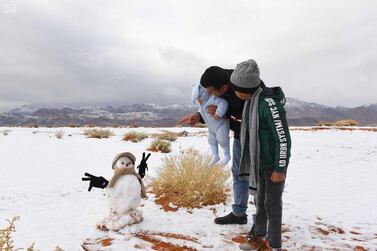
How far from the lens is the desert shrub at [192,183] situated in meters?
5.12

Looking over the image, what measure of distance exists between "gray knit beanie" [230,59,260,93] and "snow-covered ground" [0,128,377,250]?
1.65m

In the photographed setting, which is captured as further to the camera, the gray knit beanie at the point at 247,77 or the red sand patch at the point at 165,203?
the red sand patch at the point at 165,203

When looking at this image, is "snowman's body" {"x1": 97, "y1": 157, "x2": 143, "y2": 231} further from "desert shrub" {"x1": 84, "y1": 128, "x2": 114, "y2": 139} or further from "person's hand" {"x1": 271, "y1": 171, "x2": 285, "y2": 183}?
"desert shrub" {"x1": 84, "y1": 128, "x2": 114, "y2": 139}

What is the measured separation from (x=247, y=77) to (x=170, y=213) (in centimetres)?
225

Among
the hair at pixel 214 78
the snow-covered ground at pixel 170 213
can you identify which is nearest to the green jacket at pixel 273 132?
the hair at pixel 214 78

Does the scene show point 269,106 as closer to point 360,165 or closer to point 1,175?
point 1,175

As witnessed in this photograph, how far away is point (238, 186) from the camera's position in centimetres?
420

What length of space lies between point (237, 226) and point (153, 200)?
5.04 ft

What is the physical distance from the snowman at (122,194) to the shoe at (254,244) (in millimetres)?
1299

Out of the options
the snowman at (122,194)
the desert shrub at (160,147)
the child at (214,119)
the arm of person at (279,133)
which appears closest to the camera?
the arm of person at (279,133)

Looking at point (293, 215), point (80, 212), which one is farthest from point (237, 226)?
point (80, 212)

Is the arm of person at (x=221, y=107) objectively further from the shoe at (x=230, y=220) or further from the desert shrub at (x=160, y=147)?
the desert shrub at (x=160, y=147)

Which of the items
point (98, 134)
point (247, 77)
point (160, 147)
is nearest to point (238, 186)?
point (247, 77)

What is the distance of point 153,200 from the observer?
539 cm
